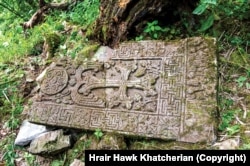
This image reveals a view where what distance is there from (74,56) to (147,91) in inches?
36.8

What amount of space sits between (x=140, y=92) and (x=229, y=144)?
720mm

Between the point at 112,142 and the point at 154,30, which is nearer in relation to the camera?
the point at 112,142

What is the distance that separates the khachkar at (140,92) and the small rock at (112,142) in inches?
2.0

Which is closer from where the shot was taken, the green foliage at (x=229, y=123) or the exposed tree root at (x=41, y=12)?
the green foliage at (x=229, y=123)

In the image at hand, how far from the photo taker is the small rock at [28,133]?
2556 mm

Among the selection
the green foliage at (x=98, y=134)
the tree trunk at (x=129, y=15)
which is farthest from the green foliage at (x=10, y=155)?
the tree trunk at (x=129, y=15)

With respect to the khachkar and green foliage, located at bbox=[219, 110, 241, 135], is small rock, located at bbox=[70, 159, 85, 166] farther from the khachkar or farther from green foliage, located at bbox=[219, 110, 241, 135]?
green foliage, located at bbox=[219, 110, 241, 135]

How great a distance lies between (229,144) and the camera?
2.05m

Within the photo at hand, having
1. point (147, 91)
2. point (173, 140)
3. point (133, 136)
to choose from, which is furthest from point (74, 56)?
point (173, 140)

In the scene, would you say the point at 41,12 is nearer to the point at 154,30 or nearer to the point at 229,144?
the point at 154,30

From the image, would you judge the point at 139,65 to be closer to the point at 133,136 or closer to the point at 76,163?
the point at 133,136

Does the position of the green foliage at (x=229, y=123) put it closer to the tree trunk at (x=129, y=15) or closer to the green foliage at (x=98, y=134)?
the green foliage at (x=98, y=134)

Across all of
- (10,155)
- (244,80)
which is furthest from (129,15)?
(10,155)

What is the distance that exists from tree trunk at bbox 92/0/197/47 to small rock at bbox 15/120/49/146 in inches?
36.9
